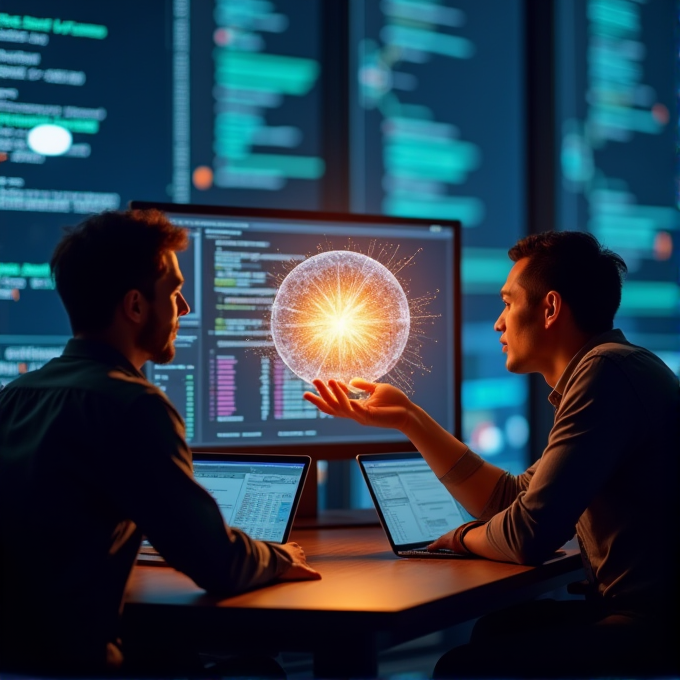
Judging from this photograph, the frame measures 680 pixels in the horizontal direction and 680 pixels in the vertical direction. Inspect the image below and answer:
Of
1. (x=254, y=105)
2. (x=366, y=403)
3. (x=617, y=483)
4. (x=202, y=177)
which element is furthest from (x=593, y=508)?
(x=254, y=105)

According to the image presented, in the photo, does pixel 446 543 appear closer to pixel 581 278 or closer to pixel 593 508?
pixel 593 508

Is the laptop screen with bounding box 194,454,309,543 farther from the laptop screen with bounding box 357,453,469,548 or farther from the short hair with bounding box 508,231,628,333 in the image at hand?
the short hair with bounding box 508,231,628,333

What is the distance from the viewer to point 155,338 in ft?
5.37

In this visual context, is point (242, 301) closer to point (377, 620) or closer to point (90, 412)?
point (90, 412)

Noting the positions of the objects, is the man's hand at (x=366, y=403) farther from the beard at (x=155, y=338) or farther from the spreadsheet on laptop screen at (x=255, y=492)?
the beard at (x=155, y=338)

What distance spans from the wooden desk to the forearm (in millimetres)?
300

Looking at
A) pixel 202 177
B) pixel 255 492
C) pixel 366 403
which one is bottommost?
pixel 255 492

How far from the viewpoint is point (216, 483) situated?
201 centimetres

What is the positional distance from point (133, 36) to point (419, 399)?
1893mm

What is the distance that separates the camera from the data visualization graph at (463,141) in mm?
3666

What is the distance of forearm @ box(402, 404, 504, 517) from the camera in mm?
2088

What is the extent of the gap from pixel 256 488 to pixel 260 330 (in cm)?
48

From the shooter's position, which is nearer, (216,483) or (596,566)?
(596,566)

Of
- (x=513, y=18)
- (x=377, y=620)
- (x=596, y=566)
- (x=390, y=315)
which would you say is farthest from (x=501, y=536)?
(x=513, y=18)
